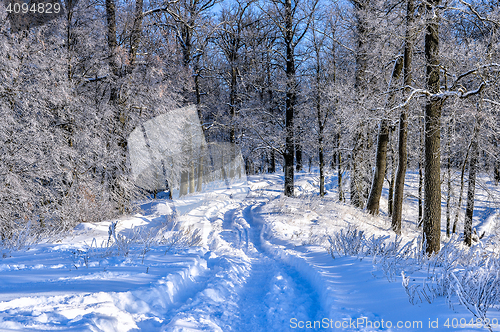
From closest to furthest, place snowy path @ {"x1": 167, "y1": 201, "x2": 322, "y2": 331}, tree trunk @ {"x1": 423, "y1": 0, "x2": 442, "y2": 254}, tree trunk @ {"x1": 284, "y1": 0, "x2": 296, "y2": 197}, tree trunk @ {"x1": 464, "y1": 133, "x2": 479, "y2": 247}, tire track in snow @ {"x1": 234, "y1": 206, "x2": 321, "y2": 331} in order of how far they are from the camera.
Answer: snowy path @ {"x1": 167, "y1": 201, "x2": 322, "y2": 331}
tire track in snow @ {"x1": 234, "y1": 206, "x2": 321, "y2": 331}
tree trunk @ {"x1": 423, "y1": 0, "x2": 442, "y2": 254}
tree trunk @ {"x1": 464, "y1": 133, "x2": 479, "y2": 247}
tree trunk @ {"x1": 284, "y1": 0, "x2": 296, "y2": 197}

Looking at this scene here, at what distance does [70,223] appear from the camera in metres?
8.02

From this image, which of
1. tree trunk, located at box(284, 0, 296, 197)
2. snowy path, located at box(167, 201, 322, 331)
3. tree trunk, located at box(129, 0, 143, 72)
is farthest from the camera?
tree trunk, located at box(284, 0, 296, 197)

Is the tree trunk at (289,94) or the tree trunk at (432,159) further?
the tree trunk at (289,94)

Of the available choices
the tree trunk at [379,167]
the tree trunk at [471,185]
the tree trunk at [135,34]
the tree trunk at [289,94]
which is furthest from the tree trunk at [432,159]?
the tree trunk at [135,34]

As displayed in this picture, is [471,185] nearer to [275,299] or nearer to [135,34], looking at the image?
[275,299]

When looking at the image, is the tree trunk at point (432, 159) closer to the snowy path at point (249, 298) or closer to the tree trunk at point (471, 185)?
the snowy path at point (249, 298)

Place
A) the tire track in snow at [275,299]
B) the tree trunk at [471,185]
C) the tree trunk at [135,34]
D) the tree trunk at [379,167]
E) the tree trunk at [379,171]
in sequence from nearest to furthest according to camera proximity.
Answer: the tire track in snow at [275,299] → the tree trunk at [135,34] → the tree trunk at [471,185] → the tree trunk at [379,167] → the tree trunk at [379,171]

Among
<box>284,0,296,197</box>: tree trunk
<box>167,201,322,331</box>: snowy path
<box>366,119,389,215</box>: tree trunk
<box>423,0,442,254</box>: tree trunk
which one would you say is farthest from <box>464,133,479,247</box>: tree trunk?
<box>167,201,322,331</box>: snowy path

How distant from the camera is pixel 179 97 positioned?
1379 centimetres

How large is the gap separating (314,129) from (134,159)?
11.5 meters

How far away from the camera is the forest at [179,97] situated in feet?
24.4

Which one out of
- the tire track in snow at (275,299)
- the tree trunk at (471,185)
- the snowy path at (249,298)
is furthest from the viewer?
the tree trunk at (471,185)

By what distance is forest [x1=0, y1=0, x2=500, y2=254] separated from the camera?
7449mm

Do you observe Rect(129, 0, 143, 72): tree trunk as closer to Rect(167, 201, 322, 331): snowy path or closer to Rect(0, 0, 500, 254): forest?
Rect(0, 0, 500, 254): forest
